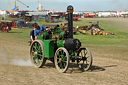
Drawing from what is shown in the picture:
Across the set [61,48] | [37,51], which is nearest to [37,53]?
[37,51]

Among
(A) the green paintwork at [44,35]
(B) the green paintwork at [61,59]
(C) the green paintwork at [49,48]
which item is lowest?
(B) the green paintwork at [61,59]

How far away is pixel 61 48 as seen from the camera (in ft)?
26.1

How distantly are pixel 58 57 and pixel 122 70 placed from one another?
7.86 ft

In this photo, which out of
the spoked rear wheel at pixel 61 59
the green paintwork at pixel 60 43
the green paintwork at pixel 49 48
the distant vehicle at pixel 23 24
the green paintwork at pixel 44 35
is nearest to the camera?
the spoked rear wheel at pixel 61 59

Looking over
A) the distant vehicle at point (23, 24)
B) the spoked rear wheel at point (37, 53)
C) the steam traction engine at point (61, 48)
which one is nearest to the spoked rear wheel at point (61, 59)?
the steam traction engine at point (61, 48)

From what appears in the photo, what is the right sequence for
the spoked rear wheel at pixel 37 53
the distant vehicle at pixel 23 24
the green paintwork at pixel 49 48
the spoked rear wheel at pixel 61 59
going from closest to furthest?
1. the spoked rear wheel at pixel 61 59
2. the green paintwork at pixel 49 48
3. the spoked rear wheel at pixel 37 53
4. the distant vehicle at pixel 23 24

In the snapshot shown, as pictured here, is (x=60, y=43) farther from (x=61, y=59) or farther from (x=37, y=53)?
(x=37, y=53)

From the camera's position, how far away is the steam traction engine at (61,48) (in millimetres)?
8086

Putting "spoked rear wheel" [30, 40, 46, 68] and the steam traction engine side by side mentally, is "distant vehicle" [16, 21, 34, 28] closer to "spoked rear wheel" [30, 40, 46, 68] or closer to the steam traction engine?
"spoked rear wheel" [30, 40, 46, 68]

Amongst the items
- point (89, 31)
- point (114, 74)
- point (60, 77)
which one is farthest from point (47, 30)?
point (89, 31)

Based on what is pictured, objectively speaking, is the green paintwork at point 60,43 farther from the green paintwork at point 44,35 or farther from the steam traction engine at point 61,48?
the green paintwork at point 44,35

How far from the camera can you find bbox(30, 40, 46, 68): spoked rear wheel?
8.68m

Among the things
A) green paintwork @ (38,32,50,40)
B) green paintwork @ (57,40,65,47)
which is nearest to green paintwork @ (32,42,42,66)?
green paintwork @ (38,32,50,40)

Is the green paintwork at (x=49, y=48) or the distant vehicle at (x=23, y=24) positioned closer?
the green paintwork at (x=49, y=48)
